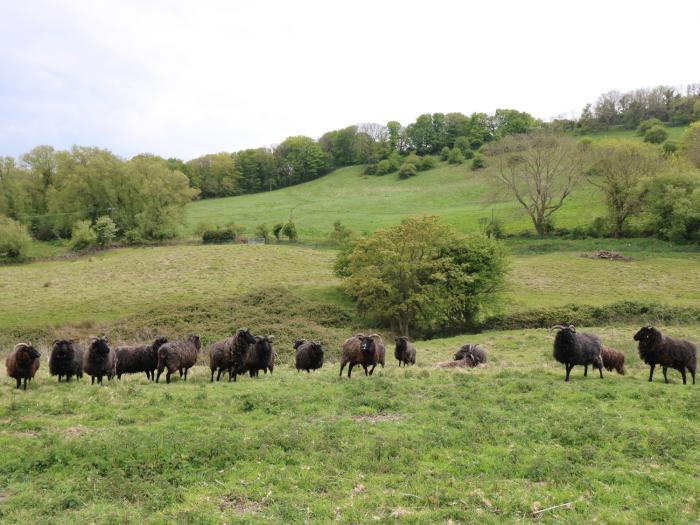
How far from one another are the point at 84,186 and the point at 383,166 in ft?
265

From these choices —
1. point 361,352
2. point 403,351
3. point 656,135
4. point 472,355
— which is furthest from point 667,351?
point 656,135

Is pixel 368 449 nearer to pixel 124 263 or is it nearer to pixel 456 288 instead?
pixel 456 288

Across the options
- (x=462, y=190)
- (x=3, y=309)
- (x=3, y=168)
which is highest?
(x=3, y=168)

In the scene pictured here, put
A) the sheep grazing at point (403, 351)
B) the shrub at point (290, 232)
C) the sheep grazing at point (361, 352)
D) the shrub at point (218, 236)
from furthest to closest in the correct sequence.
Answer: the shrub at point (290, 232) → the shrub at point (218, 236) → the sheep grazing at point (403, 351) → the sheep grazing at point (361, 352)

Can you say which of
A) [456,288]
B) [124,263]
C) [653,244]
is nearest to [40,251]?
[124,263]

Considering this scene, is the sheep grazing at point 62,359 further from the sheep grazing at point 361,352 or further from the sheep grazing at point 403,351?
the sheep grazing at point 403,351

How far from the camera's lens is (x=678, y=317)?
4156cm

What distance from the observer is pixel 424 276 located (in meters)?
46.0

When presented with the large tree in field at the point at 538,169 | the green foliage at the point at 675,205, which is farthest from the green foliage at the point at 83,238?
the green foliage at the point at 675,205

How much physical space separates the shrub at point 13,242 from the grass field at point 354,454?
67787 millimetres

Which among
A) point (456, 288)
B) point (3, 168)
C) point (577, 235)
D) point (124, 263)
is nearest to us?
point (456, 288)

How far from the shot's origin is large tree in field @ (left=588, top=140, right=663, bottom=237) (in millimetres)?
73062

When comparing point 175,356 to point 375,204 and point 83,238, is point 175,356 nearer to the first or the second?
point 83,238

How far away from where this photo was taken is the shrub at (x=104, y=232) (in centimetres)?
7912
